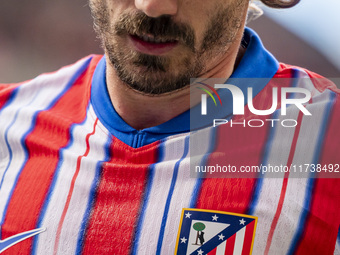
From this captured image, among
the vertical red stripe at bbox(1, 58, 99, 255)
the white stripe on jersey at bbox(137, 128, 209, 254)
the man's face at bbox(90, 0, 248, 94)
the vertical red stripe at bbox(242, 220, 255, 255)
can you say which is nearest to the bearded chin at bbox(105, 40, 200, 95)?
the man's face at bbox(90, 0, 248, 94)

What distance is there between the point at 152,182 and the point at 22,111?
46cm

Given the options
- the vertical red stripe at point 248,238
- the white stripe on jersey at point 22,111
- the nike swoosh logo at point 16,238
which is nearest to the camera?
the vertical red stripe at point 248,238

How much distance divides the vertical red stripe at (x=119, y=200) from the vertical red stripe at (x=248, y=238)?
0.75ft

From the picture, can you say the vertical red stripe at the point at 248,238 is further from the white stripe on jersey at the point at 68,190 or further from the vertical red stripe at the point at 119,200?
the white stripe on jersey at the point at 68,190

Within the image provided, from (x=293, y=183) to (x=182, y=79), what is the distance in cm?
32

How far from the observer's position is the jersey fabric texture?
41.1 inches

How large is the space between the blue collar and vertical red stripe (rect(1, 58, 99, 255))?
0.06 m

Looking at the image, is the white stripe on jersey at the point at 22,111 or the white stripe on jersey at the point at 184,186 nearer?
the white stripe on jersey at the point at 184,186

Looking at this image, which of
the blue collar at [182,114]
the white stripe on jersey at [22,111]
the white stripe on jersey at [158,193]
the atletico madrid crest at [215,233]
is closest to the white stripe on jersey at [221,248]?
the atletico madrid crest at [215,233]

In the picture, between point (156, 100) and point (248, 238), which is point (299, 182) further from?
point (156, 100)

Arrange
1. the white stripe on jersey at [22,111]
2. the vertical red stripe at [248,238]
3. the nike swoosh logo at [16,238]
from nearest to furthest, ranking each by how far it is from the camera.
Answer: the vertical red stripe at [248,238] < the nike swoosh logo at [16,238] < the white stripe on jersey at [22,111]

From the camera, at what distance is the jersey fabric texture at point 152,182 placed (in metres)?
1.04

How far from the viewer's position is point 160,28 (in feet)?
3.47

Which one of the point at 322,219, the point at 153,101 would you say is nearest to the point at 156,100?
the point at 153,101
